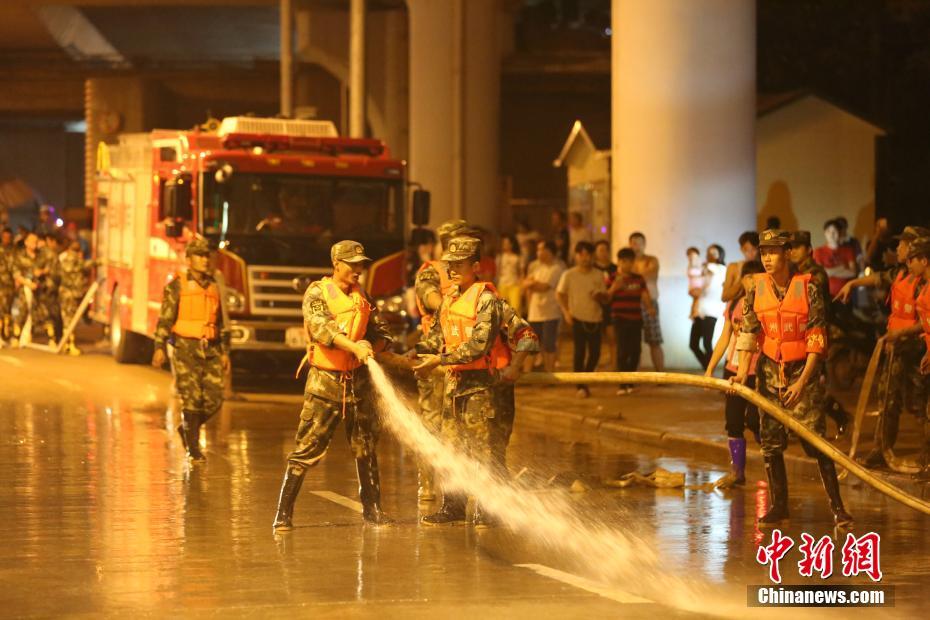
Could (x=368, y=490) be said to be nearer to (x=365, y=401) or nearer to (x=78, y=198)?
(x=365, y=401)

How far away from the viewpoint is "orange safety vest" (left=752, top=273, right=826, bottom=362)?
11898 millimetres

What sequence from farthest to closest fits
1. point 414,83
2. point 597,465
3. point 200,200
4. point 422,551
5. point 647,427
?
A: point 414,83, point 200,200, point 647,427, point 597,465, point 422,551

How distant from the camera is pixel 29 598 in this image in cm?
925

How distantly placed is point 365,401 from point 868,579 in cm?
355

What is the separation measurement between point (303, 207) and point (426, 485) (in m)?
9.64

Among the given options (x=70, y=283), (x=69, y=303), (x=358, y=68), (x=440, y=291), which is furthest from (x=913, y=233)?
(x=70, y=283)

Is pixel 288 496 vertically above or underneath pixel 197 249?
underneath

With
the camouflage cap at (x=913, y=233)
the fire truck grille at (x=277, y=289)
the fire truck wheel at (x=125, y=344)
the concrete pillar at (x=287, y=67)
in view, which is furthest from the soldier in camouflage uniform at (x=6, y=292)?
the camouflage cap at (x=913, y=233)

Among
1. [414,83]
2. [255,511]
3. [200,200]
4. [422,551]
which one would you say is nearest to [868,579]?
[422,551]

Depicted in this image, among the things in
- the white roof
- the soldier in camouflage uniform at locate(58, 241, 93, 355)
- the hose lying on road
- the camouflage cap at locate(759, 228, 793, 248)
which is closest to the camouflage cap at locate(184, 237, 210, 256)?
the hose lying on road

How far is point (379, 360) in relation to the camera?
11750 millimetres

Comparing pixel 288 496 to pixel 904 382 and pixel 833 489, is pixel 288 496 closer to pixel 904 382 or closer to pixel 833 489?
pixel 833 489

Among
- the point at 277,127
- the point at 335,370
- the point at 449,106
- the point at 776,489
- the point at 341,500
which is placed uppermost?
the point at 449,106

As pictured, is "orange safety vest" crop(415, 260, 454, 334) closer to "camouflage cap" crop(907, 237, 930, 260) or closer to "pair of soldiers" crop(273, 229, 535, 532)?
"pair of soldiers" crop(273, 229, 535, 532)
